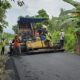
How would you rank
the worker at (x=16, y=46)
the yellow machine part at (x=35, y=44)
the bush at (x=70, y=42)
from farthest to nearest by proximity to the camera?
1. the bush at (x=70, y=42)
2. the yellow machine part at (x=35, y=44)
3. the worker at (x=16, y=46)

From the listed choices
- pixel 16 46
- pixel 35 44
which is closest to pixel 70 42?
pixel 35 44

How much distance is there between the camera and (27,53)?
2156 cm

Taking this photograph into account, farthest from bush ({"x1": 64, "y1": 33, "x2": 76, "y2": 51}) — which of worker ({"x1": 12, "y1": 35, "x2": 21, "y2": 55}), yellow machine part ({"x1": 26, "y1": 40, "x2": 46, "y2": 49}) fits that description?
worker ({"x1": 12, "y1": 35, "x2": 21, "y2": 55})

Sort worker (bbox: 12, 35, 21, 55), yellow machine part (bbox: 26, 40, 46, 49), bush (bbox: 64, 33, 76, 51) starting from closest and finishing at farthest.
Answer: worker (bbox: 12, 35, 21, 55) → yellow machine part (bbox: 26, 40, 46, 49) → bush (bbox: 64, 33, 76, 51)

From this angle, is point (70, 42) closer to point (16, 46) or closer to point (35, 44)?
point (35, 44)

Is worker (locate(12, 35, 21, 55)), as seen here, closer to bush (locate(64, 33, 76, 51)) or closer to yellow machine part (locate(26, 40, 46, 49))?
yellow machine part (locate(26, 40, 46, 49))

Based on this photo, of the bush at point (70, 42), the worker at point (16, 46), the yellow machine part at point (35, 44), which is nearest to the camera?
the worker at point (16, 46)

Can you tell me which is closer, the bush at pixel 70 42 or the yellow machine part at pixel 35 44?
the yellow machine part at pixel 35 44

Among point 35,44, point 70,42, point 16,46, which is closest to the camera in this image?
point 16,46

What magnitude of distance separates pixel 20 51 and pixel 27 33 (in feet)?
11.1

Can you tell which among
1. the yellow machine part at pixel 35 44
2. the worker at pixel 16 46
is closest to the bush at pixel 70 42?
the yellow machine part at pixel 35 44

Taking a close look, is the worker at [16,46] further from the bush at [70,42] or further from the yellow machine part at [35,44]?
the bush at [70,42]

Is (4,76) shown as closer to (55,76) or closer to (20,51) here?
(55,76)

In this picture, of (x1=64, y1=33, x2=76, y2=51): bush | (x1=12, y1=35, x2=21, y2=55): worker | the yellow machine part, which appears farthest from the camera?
(x1=64, y1=33, x2=76, y2=51): bush
